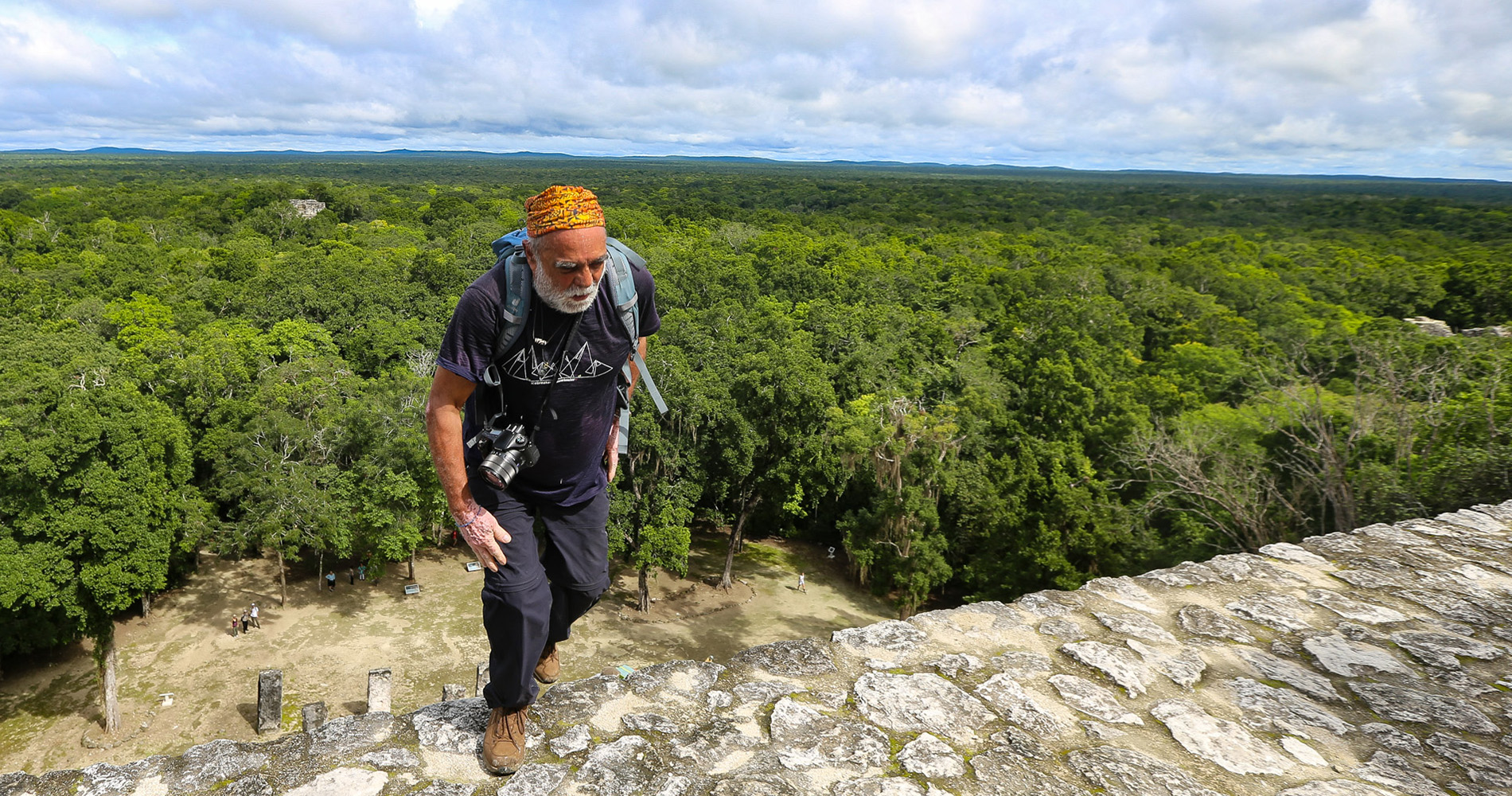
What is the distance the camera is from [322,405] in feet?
54.3

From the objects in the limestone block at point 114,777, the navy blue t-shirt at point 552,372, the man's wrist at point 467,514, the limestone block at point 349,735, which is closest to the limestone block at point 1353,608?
the navy blue t-shirt at point 552,372

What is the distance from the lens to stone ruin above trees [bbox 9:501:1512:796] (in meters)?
2.29

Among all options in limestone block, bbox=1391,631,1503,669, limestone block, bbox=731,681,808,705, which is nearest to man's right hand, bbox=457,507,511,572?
limestone block, bbox=731,681,808,705

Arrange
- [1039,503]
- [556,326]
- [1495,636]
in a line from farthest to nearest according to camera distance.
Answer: [1039,503], [1495,636], [556,326]

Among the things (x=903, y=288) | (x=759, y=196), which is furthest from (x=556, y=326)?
(x=759, y=196)

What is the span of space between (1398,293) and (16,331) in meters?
43.0

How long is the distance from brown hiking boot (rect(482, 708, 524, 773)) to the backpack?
997 millimetres

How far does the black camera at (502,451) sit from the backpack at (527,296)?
161mm

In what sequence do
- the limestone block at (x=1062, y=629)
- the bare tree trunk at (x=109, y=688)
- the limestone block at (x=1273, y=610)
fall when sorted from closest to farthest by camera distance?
the limestone block at (x=1062, y=629) < the limestone block at (x=1273, y=610) < the bare tree trunk at (x=109, y=688)

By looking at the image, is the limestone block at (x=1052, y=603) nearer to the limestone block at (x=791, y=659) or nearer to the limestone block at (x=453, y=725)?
the limestone block at (x=791, y=659)

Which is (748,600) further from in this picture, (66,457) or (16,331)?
Answer: (16,331)

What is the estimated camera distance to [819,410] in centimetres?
1529

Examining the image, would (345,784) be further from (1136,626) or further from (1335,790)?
(1136,626)

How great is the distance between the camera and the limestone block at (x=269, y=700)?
10.2 metres
